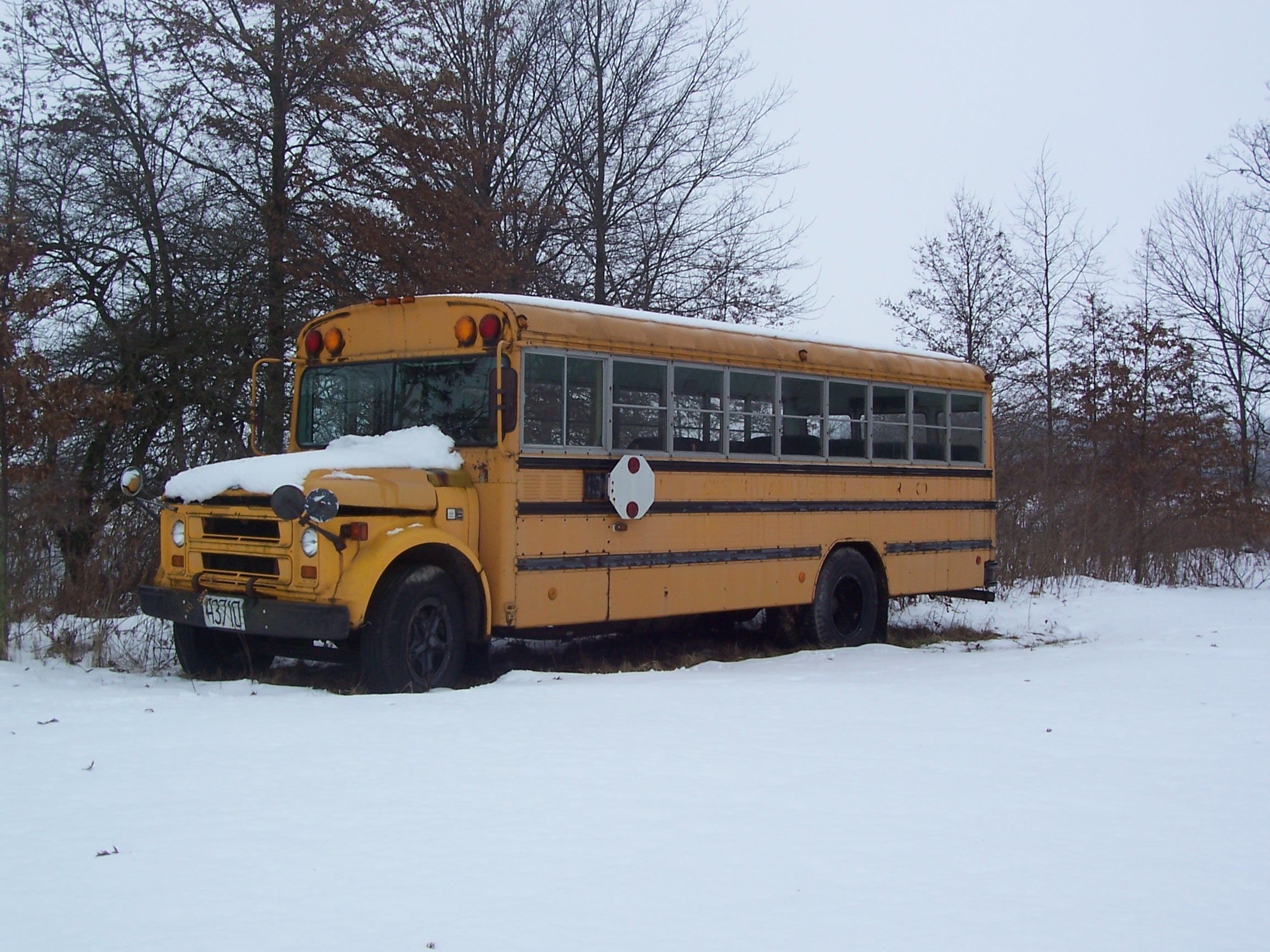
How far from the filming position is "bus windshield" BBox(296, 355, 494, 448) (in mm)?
7742

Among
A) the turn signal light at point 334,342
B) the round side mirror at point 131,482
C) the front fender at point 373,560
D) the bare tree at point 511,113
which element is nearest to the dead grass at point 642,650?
the front fender at point 373,560

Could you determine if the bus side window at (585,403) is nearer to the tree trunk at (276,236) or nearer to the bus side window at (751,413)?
the bus side window at (751,413)

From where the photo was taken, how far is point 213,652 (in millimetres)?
7828

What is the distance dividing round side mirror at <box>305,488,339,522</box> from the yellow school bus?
12mm

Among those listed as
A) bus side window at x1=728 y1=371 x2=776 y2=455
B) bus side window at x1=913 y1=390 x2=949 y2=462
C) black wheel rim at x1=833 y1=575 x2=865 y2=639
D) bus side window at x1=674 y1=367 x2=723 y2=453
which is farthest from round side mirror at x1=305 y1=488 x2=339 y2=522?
bus side window at x1=913 y1=390 x2=949 y2=462

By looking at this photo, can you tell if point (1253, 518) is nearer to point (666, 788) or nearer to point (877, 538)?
point (877, 538)

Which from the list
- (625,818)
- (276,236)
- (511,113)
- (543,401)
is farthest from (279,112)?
(625,818)

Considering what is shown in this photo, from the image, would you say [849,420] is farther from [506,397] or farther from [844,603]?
[506,397]

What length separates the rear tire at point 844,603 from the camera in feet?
33.2

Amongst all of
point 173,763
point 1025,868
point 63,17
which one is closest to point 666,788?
point 1025,868

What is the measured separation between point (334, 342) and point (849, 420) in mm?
4378

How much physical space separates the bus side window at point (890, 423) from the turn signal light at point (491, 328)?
165 inches

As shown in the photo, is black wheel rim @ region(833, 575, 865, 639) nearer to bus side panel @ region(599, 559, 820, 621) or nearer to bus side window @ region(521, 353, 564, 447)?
bus side panel @ region(599, 559, 820, 621)

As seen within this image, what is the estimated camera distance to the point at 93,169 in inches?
611
